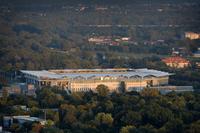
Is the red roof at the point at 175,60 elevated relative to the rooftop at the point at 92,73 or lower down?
elevated

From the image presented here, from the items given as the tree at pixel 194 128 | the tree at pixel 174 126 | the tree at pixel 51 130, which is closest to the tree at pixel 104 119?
the tree at pixel 51 130

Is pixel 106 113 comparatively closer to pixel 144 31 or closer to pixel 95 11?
pixel 144 31

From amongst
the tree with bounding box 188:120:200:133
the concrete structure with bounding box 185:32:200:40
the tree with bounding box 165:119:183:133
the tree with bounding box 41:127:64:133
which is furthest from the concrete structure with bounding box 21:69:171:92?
the concrete structure with bounding box 185:32:200:40

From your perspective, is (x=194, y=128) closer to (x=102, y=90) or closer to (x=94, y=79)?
(x=102, y=90)

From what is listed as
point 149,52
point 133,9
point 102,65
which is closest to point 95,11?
point 133,9

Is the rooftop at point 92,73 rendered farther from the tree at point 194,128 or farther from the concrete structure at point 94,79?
the tree at point 194,128
